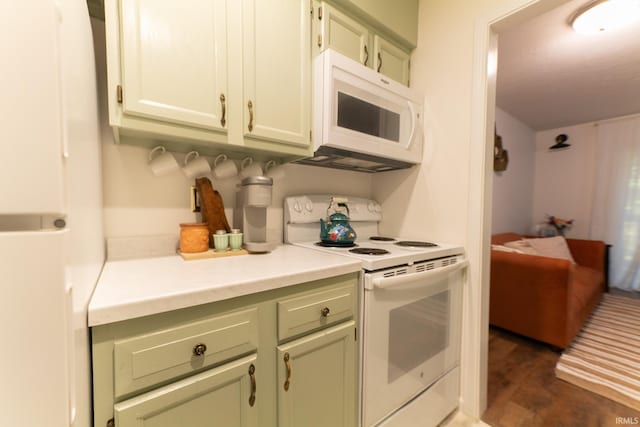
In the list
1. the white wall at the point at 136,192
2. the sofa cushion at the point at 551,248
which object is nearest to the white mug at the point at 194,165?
the white wall at the point at 136,192

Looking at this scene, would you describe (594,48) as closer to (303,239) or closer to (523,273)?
(523,273)

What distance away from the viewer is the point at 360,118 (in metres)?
1.33

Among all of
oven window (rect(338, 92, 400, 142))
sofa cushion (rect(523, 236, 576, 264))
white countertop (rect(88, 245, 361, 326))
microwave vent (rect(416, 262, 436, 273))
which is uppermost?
oven window (rect(338, 92, 400, 142))

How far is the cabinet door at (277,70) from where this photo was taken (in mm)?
1047

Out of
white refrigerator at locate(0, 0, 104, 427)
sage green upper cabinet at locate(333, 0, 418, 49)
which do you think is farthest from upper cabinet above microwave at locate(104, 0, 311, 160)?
white refrigerator at locate(0, 0, 104, 427)

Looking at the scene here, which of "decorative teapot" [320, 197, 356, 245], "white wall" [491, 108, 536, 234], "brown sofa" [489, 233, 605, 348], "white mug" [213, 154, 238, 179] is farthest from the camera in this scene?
"white wall" [491, 108, 536, 234]

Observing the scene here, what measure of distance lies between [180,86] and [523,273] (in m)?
2.60

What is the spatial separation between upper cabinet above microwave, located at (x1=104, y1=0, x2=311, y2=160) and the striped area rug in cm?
228

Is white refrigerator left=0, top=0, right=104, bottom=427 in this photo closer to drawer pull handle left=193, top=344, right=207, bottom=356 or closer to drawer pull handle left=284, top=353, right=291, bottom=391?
drawer pull handle left=193, top=344, right=207, bottom=356

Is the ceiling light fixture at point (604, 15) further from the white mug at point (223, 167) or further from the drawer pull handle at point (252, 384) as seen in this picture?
the drawer pull handle at point (252, 384)

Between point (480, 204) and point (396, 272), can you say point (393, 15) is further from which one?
point (396, 272)

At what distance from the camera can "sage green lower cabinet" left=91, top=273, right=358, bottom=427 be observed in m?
0.57

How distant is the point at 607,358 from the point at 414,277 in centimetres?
204

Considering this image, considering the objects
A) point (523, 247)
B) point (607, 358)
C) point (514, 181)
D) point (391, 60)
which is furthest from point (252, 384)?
point (514, 181)
